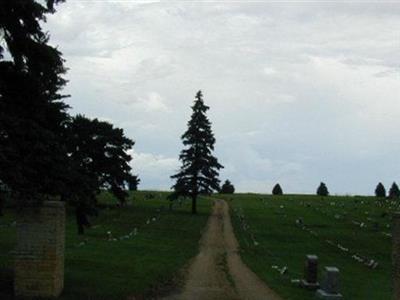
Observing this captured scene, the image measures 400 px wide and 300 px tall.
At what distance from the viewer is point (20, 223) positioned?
17.4m

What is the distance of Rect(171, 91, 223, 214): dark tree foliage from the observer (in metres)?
71.4

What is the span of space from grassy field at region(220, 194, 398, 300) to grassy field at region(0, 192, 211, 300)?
3.81 meters

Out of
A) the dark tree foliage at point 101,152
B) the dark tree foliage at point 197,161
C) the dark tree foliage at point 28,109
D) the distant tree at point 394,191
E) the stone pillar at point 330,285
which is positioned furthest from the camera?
the distant tree at point 394,191

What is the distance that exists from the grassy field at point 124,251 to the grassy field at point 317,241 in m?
3.81

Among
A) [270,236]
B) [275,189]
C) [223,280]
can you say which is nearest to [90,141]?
[270,236]

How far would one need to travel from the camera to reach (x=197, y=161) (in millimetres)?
71688

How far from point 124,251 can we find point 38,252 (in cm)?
1658

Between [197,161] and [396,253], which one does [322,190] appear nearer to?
[197,161]

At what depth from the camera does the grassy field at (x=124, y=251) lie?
2017 cm

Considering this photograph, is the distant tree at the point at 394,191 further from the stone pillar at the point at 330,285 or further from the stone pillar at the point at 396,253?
the stone pillar at the point at 396,253

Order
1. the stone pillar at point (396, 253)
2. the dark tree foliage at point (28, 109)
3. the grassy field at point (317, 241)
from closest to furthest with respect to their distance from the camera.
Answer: the stone pillar at point (396, 253) → the dark tree foliage at point (28, 109) → the grassy field at point (317, 241)

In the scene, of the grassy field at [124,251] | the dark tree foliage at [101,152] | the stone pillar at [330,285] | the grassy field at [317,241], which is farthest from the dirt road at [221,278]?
the dark tree foliage at [101,152]


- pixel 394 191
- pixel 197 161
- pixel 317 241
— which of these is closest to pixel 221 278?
pixel 317 241

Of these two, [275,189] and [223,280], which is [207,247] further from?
[275,189]
